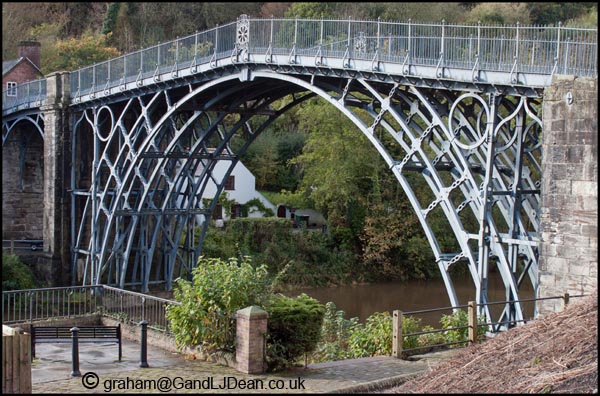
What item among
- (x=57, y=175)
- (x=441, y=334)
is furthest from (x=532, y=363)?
(x=57, y=175)

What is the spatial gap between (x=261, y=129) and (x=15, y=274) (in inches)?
415

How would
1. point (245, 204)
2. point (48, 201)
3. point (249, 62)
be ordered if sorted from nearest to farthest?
point (249, 62)
point (48, 201)
point (245, 204)

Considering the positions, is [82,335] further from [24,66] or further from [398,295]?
[24,66]

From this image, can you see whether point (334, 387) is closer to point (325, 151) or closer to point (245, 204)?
point (325, 151)

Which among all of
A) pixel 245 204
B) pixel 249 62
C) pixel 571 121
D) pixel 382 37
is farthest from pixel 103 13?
pixel 571 121

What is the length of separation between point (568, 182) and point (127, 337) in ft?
32.0

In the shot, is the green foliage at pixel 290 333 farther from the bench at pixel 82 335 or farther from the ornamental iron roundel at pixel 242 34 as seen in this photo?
the ornamental iron roundel at pixel 242 34

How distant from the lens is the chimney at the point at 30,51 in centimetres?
4606

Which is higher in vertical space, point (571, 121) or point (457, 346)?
point (571, 121)

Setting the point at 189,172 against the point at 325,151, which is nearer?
the point at 189,172

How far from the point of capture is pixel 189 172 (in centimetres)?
2961

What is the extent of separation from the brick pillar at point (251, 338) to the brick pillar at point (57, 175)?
20508mm

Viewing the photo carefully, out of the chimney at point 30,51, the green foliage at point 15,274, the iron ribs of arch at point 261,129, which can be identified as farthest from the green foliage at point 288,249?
the chimney at point 30,51

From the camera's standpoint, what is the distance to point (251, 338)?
1302cm
